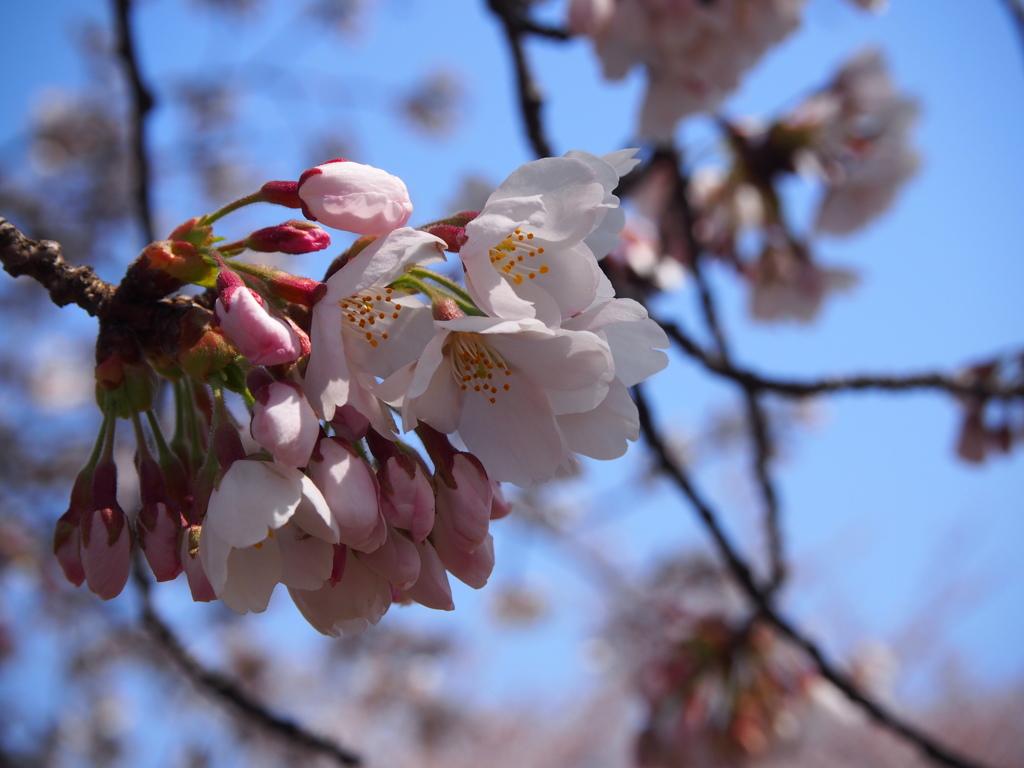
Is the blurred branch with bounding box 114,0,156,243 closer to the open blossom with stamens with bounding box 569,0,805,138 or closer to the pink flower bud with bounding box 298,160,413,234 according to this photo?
the open blossom with stamens with bounding box 569,0,805,138

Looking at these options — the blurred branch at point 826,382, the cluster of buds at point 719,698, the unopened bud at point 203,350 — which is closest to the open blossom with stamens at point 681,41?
the blurred branch at point 826,382

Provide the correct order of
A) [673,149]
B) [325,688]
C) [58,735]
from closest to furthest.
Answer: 1. [673,149]
2. [58,735]
3. [325,688]

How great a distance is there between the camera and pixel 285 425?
0.74 metres

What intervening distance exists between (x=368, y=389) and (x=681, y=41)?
1.78 metres

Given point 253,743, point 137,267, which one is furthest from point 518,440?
point 253,743

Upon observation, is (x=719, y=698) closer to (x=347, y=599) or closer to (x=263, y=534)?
(x=347, y=599)

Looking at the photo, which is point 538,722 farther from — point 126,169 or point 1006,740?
point 126,169

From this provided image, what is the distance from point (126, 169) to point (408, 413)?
22.4 ft

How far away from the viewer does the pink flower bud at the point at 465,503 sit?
2.77 feet

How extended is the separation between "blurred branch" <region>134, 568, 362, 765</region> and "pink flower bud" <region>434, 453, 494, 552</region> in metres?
0.96

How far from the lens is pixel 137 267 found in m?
0.90

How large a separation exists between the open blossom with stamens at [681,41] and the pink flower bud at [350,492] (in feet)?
5.62

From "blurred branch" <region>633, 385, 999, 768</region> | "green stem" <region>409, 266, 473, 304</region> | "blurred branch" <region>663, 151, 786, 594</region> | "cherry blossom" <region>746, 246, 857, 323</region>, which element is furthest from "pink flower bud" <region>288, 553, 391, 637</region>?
"cherry blossom" <region>746, 246, 857, 323</region>

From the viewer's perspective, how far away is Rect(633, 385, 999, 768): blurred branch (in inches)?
76.7
